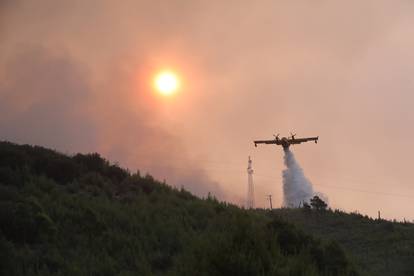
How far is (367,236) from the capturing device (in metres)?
46.5

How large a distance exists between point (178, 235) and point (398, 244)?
20.0 meters

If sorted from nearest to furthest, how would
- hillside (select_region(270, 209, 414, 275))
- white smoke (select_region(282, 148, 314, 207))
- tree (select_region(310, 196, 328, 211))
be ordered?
1. hillside (select_region(270, 209, 414, 275))
2. tree (select_region(310, 196, 328, 211))
3. white smoke (select_region(282, 148, 314, 207))

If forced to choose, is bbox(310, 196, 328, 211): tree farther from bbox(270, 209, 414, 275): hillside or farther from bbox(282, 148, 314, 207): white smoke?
bbox(282, 148, 314, 207): white smoke

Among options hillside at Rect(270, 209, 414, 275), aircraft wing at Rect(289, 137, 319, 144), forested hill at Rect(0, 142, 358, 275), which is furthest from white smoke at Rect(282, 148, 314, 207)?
forested hill at Rect(0, 142, 358, 275)

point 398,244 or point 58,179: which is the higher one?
point 58,179

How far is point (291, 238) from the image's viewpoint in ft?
85.4

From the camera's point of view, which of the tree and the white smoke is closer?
the tree

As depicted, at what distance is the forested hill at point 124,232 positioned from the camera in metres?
19.6

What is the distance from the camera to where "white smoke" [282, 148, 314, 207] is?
3971 inches

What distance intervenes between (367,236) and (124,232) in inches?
957

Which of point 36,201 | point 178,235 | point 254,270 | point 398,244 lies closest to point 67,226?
point 36,201

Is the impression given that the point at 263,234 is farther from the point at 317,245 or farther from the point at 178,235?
the point at 178,235

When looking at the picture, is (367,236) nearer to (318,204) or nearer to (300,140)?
(318,204)

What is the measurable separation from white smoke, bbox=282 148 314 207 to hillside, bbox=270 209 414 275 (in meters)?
39.9
